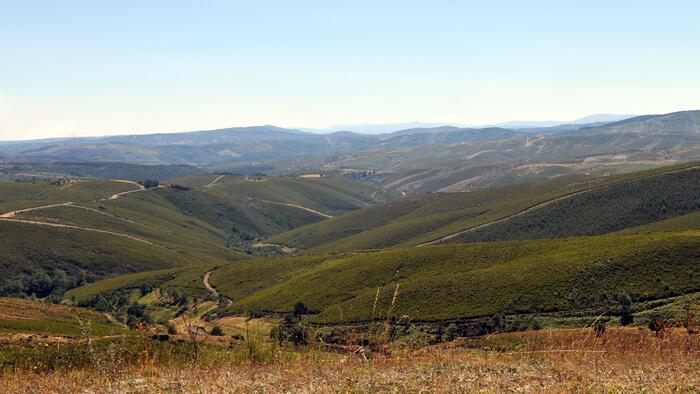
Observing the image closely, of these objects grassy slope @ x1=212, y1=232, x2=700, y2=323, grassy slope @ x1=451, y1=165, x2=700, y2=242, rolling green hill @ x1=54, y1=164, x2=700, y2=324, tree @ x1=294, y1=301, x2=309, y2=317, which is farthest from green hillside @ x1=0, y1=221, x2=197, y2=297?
grassy slope @ x1=451, y1=165, x2=700, y2=242

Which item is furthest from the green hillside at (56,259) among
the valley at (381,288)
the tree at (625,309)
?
the tree at (625,309)

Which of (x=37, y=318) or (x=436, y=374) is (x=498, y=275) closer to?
(x=37, y=318)

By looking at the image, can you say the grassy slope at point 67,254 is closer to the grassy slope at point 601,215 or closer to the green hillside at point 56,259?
the green hillside at point 56,259

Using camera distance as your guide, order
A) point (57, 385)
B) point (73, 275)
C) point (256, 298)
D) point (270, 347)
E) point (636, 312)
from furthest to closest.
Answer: point (73, 275), point (256, 298), point (636, 312), point (270, 347), point (57, 385)

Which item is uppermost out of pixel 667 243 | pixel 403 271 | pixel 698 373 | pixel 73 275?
pixel 698 373

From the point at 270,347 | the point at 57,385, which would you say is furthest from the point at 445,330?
the point at 57,385

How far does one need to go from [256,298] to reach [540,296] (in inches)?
2644

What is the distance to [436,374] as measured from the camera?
12289 millimetres

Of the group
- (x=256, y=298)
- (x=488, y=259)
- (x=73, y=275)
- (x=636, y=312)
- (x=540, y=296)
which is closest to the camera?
(x=636, y=312)

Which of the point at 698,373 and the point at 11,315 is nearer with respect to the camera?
the point at 698,373

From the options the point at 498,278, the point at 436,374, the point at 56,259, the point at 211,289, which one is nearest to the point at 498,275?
the point at 498,278

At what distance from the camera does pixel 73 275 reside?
174 m

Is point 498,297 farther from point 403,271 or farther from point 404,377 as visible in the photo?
point 404,377

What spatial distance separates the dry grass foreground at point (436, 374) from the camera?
11180mm
